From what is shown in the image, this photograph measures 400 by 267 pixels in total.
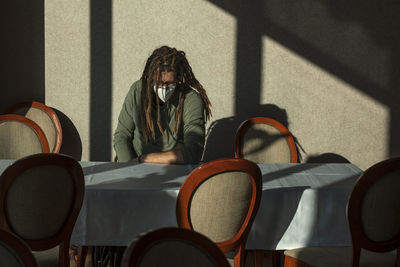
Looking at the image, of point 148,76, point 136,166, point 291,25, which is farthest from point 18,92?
point 291,25

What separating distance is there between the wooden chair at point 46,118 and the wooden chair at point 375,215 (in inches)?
89.9

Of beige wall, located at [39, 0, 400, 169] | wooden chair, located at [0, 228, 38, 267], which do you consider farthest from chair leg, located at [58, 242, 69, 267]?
beige wall, located at [39, 0, 400, 169]

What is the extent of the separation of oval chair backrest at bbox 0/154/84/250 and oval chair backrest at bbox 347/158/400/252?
104cm

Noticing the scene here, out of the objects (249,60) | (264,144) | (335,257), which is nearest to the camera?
(335,257)

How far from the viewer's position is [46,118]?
3.92 m

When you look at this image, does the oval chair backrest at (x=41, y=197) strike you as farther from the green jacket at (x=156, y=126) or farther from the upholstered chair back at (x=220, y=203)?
the green jacket at (x=156, y=126)

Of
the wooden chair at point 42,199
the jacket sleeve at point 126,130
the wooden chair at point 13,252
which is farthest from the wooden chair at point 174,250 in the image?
the jacket sleeve at point 126,130

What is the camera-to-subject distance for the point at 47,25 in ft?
13.1

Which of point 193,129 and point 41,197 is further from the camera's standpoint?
point 193,129

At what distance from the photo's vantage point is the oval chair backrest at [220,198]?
1.96m

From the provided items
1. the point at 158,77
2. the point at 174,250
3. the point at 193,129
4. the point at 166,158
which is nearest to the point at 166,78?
the point at 158,77

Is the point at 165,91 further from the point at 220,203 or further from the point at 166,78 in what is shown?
the point at 220,203

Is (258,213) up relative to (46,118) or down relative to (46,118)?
down

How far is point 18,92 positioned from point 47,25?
54cm
